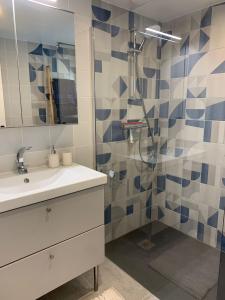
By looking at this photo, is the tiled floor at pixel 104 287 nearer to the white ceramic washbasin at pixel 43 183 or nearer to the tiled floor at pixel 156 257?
the tiled floor at pixel 156 257

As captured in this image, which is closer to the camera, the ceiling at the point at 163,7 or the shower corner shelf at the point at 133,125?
the ceiling at the point at 163,7

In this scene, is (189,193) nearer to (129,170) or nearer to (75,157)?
(129,170)

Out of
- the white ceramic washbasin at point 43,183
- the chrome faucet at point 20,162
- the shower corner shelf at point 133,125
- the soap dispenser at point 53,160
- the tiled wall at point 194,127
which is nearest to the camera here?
the white ceramic washbasin at point 43,183

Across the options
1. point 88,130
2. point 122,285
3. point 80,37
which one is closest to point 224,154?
point 88,130

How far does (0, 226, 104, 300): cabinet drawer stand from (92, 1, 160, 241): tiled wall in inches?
23.4

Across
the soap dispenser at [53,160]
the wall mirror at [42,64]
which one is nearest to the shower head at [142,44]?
the wall mirror at [42,64]

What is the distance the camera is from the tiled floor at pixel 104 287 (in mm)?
1577

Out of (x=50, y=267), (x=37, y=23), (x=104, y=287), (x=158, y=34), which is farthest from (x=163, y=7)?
(x=104, y=287)

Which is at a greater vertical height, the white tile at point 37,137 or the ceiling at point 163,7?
the ceiling at point 163,7

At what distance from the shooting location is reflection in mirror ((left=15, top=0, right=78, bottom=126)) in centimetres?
148

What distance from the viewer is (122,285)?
5.52 ft

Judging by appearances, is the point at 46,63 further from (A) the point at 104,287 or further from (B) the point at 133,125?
(A) the point at 104,287

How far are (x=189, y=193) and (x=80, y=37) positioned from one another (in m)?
1.69

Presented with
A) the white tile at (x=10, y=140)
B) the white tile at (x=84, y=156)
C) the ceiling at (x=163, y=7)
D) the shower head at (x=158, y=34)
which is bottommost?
the white tile at (x=84, y=156)
